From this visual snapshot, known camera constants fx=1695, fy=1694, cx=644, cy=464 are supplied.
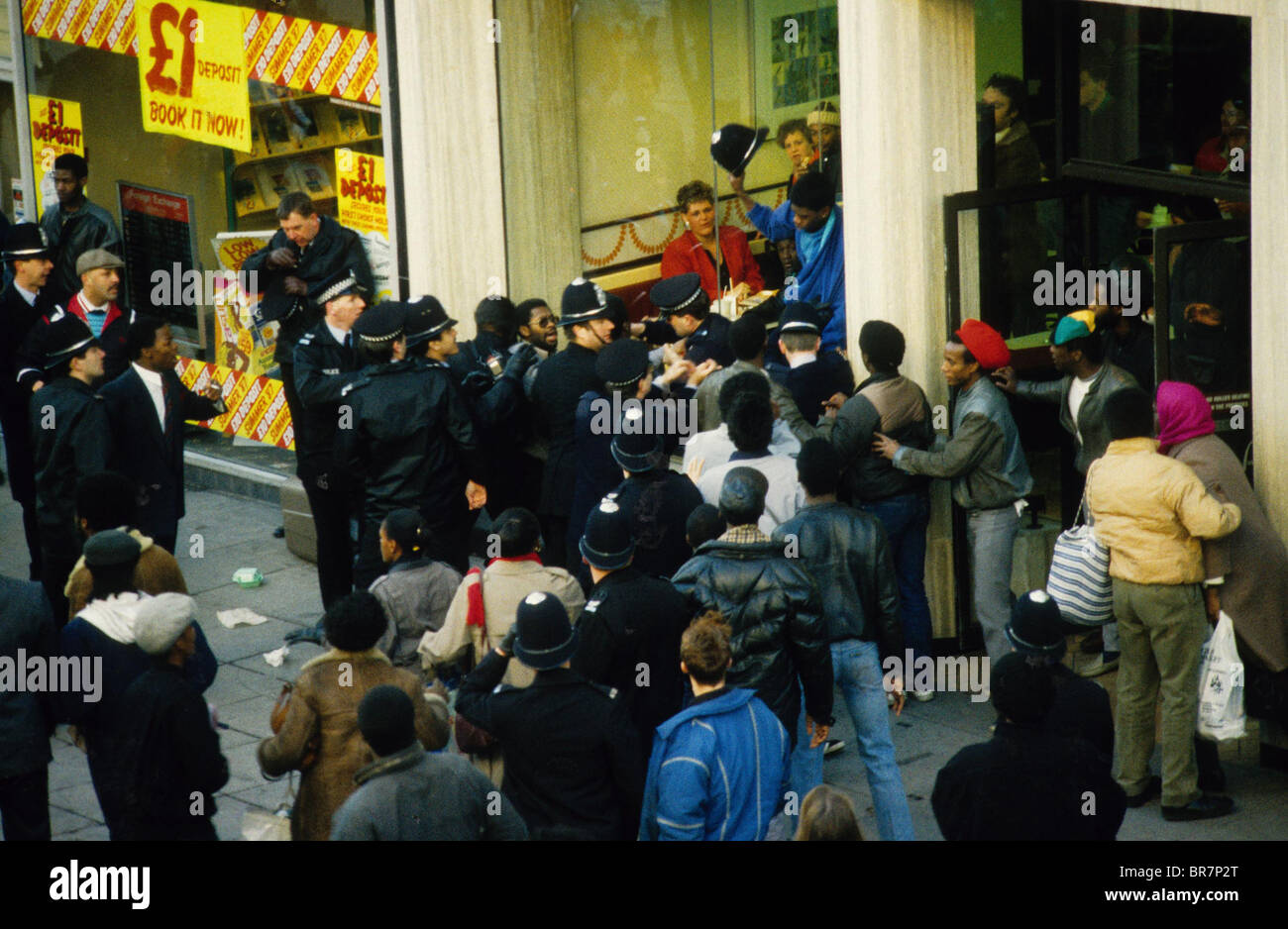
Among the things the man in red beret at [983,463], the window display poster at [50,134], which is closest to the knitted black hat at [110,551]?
the man in red beret at [983,463]

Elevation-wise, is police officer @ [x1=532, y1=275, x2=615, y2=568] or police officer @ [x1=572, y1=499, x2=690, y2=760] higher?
police officer @ [x1=532, y1=275, x2=615, y2=568]

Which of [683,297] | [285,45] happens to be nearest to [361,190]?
[285,45]

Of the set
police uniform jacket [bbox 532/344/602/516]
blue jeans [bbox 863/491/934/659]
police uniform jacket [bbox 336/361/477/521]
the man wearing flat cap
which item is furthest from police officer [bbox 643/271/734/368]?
the man wearing flat cap

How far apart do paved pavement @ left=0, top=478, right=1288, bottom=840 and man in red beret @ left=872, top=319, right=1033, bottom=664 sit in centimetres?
63

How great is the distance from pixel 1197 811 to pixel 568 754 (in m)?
3.19

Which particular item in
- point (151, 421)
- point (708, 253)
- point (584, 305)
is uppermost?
point (708, 253)

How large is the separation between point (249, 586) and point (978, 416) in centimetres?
502

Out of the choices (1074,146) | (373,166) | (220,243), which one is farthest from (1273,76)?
(220,243)

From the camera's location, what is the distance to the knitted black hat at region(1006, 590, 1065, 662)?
591cm

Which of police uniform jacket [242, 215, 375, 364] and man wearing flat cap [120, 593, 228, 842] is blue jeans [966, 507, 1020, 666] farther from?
man wearing flat cap [120, 593, 228, 842]

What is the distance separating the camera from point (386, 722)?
4977mm

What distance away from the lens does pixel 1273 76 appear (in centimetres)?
698

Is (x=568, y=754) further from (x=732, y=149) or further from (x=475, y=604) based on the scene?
(x=732, y=149)
